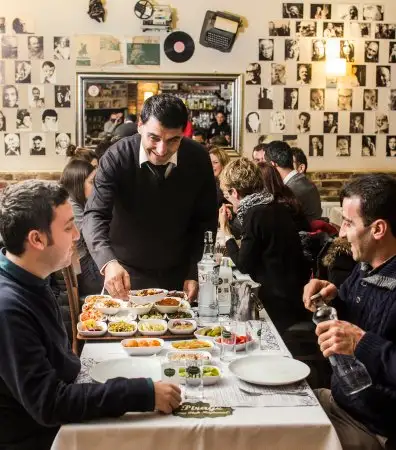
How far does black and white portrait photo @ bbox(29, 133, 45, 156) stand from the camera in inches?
257

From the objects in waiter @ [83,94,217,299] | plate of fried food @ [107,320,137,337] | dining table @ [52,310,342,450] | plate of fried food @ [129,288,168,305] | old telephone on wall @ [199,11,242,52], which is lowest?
dining table @ [52,310,342,450]

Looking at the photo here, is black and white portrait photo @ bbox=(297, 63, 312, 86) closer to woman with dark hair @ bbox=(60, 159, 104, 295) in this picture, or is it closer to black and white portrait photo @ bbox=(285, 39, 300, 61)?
black and white portrait photo @ bbox=(285, 39, 300, 61)

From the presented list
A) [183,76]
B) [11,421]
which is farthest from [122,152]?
[183,76]

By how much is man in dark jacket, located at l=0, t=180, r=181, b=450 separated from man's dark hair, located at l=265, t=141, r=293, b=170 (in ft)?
11.0

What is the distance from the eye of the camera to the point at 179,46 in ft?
21.0

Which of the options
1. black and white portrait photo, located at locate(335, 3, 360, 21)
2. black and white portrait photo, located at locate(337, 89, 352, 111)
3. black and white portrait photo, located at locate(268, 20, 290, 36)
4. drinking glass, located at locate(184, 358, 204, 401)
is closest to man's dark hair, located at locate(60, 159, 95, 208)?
drinking glass, located at locate(184, 358, 204, 401)

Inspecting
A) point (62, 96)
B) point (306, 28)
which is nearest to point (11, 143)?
point (62, 96)

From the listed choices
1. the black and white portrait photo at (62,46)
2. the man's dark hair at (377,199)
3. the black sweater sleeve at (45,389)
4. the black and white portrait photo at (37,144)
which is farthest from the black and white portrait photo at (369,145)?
the black sweater sleeve at (45,389)

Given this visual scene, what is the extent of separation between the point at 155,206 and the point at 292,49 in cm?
396

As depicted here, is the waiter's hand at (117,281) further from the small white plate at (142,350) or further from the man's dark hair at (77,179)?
the man's dark hair at (77,179)

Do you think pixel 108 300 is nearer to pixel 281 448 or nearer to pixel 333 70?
pixel 281 448

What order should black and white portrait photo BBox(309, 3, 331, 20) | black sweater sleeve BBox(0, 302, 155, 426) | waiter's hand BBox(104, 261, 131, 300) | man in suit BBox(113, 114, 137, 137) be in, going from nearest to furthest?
black sweater sleeve BBox(0, 302, 155, 426)
waiter's hand BBox(104, 261, 131, 300)
man in suit BBox(113, 114, 137, 137)
black and white portrait photo BBox(309, 3, 331, 20)

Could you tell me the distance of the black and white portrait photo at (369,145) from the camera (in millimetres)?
6762

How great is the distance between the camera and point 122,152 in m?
3.09
